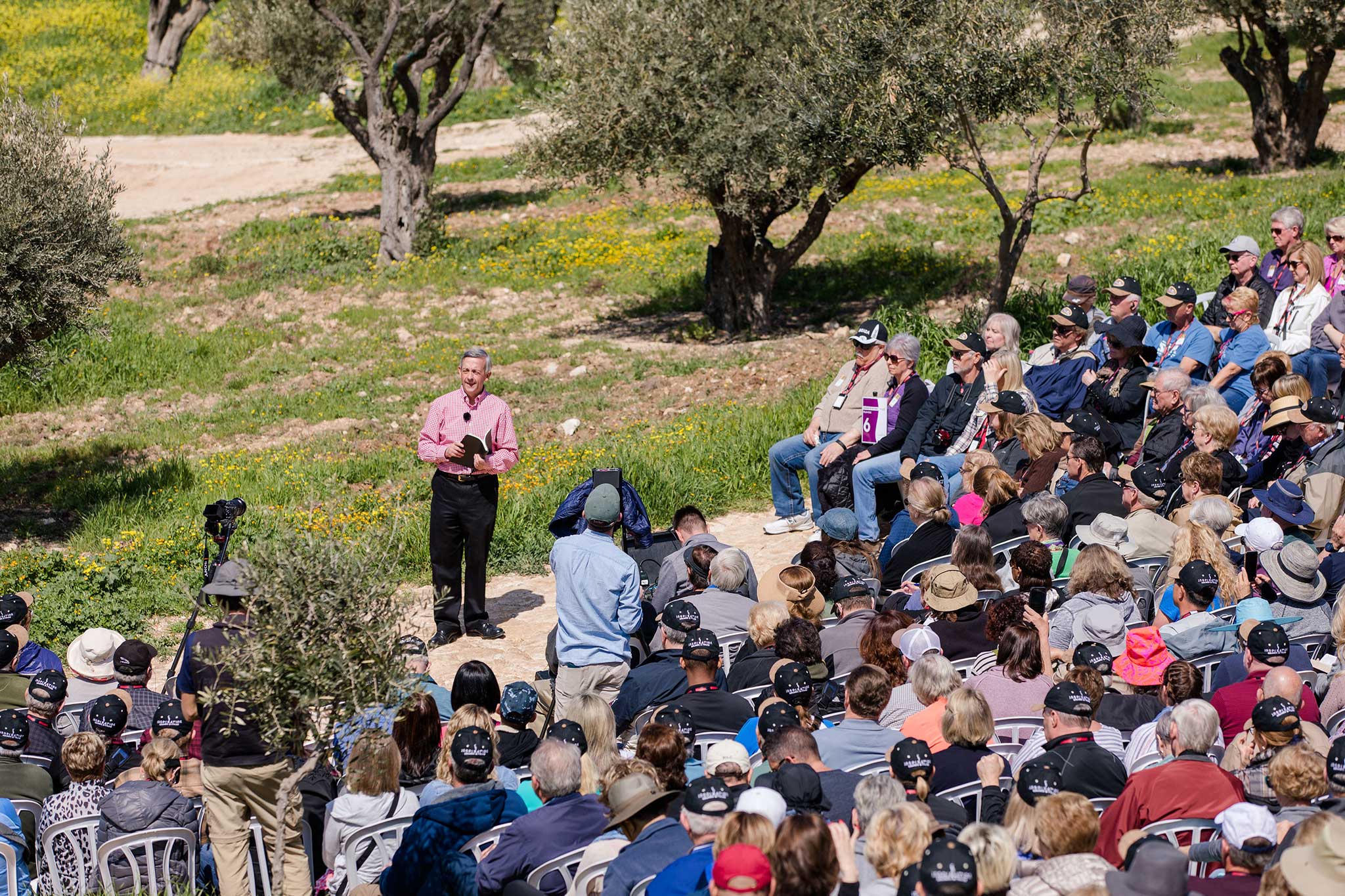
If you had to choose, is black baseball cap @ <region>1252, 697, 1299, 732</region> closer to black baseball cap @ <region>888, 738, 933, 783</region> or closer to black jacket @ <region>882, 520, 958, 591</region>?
black baseball cap @ <region>888, 738, 933, 783</region>

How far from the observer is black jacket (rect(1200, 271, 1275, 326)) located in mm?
11023

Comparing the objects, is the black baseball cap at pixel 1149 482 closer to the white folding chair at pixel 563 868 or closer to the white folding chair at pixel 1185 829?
the white folding chair at pixel 1185 829

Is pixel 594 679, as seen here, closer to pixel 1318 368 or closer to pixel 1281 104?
pixel 1318 368

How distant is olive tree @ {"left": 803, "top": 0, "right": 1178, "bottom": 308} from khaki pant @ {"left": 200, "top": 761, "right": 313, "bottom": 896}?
38.8ft

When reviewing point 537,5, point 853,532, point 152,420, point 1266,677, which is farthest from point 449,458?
point 537,5

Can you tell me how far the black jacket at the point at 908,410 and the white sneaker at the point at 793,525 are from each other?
4.62 ft

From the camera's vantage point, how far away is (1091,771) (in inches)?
218

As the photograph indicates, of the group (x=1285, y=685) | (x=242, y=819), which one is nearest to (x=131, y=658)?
(x=242, y=819)

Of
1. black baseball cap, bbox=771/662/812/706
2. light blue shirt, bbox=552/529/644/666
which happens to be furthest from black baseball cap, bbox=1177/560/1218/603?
light blue shirt, bbox=552/529/644/666

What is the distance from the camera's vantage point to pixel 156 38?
41938 mm

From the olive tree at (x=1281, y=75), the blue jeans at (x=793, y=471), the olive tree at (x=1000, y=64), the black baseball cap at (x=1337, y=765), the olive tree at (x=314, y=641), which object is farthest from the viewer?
the olive tree at (x=1281, y=75)

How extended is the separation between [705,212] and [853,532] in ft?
59.9

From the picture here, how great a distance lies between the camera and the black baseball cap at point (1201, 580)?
7000 millimetres

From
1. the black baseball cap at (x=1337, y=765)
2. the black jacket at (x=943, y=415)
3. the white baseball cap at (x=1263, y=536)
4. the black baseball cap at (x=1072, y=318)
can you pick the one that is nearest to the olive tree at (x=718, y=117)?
the black baseball cap at (x=1072, y=318)
